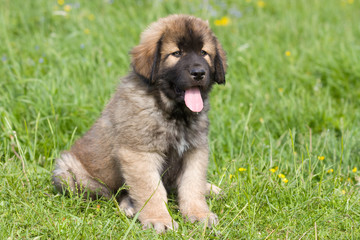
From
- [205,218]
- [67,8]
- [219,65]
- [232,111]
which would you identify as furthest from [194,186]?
[67,8]

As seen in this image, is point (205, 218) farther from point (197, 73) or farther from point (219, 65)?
point (219, 65)

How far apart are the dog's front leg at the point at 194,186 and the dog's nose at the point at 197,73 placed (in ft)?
1.81

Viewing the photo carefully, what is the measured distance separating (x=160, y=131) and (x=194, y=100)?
0.32 metres

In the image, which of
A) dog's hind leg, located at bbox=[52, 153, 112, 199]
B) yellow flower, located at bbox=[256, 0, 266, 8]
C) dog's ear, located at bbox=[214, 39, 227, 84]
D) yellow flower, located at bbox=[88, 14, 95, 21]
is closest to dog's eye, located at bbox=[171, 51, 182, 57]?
dog's ear, located at bbox=[214, 39, 227, 84]

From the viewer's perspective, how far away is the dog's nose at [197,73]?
128 inches

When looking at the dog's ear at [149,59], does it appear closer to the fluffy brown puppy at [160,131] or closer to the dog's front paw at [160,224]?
the fluffy brown puppy at [160,131]

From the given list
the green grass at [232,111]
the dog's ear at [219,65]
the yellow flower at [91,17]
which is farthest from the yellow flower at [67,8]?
the dog's ear at [219,65]

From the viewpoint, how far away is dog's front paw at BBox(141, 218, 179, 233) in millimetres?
3089

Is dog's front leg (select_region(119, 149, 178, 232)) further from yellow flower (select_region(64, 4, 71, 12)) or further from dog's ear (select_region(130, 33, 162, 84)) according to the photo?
yellow flower (select_region(64, 4, 71, 12))

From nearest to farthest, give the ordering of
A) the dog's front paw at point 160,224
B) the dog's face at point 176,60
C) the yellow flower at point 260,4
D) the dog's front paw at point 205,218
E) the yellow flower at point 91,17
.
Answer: the dog's front paw at point 160,224 → the dog's front paw at point 205,218 → the dog's face at point 176,60 → the yellow flower at point 91,17 → the yellow flower at point 260,4

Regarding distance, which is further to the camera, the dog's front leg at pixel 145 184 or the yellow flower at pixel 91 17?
the yellow flower at pixel 91 17

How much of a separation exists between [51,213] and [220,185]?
122 centimetres

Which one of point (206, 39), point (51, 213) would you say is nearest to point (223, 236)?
point (51, 213)

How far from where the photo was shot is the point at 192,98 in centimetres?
338
